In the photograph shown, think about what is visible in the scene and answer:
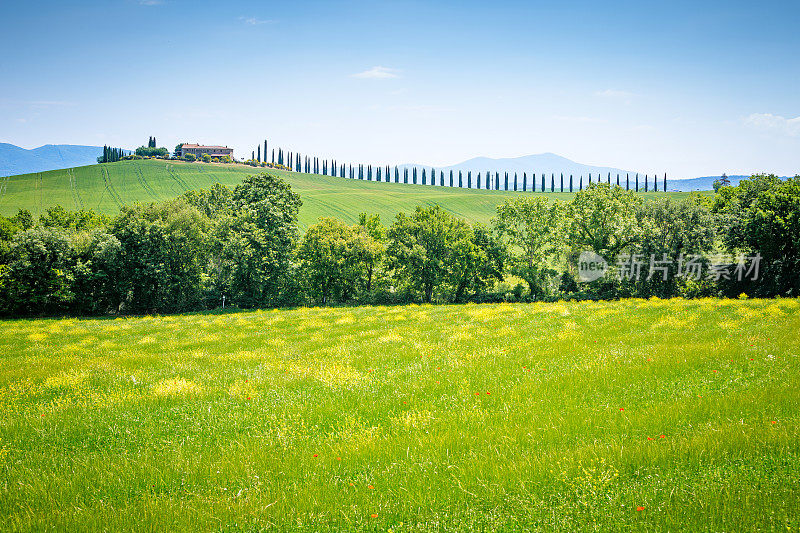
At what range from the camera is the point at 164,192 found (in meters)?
138

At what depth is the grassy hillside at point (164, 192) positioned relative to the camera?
11819 centimetres

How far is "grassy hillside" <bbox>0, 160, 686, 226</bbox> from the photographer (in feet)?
388

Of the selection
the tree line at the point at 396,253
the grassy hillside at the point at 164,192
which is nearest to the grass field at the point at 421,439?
the tree line at the point at 396,253

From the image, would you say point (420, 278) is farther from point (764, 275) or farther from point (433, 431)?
point (433, 431)

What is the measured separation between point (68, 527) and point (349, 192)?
171 m

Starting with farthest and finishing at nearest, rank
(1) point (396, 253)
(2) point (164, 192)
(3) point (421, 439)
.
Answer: (2) point (164, 192)
(1) point (396, 253)
(3) point (421, 439)

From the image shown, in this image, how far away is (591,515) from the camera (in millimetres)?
5461

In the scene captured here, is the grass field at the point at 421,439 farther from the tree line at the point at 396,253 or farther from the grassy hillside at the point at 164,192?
the grassy hillside at the point at 164,192

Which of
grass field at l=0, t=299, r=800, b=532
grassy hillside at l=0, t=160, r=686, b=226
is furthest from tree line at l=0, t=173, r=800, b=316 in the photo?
grassy hillside at l=0, t=160, r=686, b=226

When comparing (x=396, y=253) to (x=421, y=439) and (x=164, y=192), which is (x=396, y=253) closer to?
(x=421, y=439)

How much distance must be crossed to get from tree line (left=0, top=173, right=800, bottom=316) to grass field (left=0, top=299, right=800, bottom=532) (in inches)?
1571

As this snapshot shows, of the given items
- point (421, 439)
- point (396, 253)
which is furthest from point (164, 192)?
point (421, 439)

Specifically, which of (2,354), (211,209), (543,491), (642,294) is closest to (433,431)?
(543,491)

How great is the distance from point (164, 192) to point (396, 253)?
371 ft
